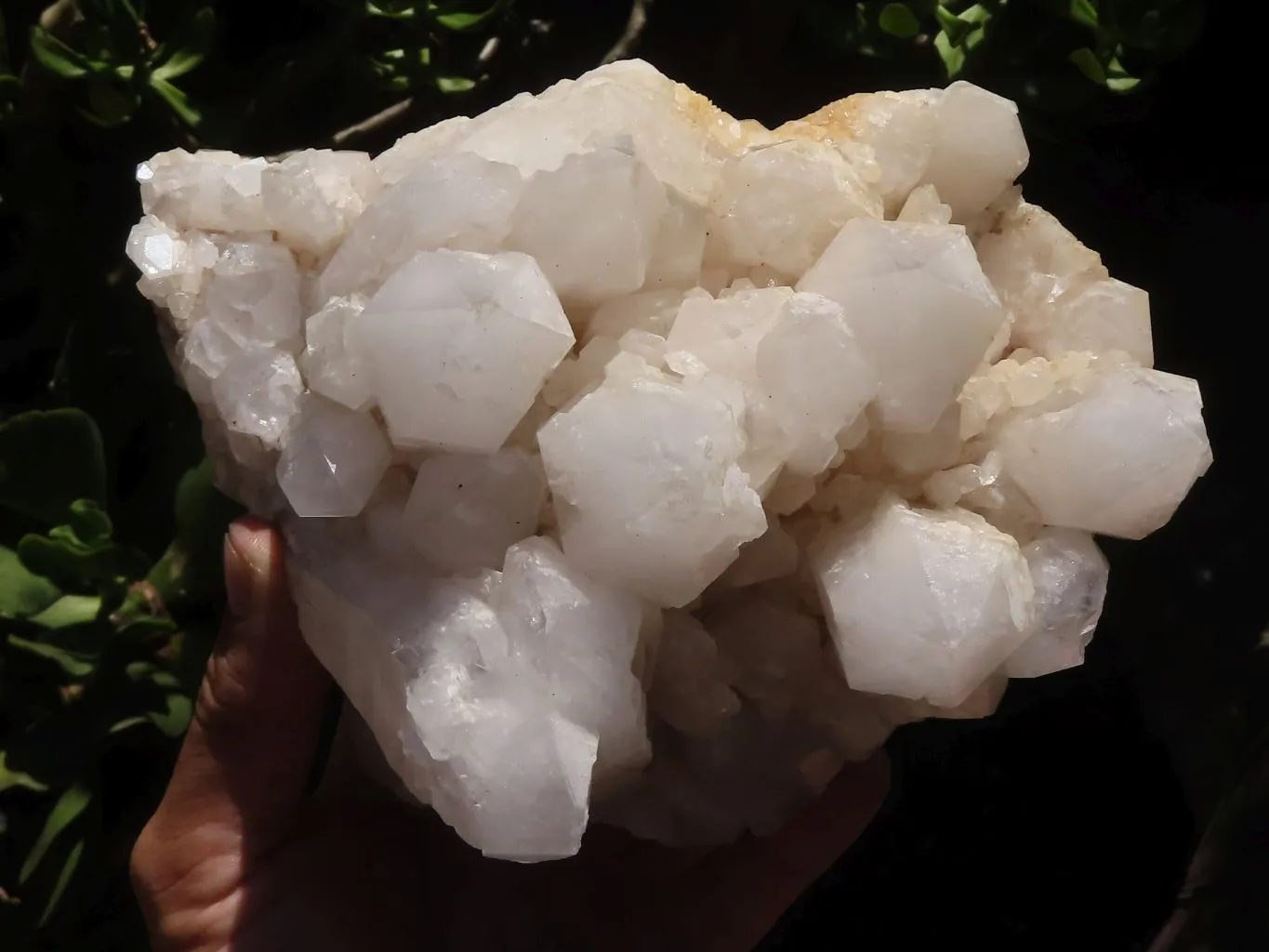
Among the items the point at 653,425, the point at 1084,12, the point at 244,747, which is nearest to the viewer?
the point at 653,425

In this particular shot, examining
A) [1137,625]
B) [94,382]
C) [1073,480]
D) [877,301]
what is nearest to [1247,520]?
[1137,625]

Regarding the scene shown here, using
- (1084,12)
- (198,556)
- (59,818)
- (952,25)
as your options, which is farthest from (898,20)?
(59,818)

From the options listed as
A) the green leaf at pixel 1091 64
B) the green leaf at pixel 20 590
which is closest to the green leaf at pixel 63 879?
the green leaf at pixel 20 590

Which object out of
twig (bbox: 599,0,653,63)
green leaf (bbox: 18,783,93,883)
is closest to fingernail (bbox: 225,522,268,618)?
green leaf (bbox: 18,783,93,883)

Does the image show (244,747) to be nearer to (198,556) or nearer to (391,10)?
(198,556)

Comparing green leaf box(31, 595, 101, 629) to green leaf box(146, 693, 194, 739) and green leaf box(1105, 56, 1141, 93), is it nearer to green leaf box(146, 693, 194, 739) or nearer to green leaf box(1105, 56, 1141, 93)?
green leaf box(146, 693, 194, 739)

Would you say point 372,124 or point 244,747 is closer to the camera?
point 244,747

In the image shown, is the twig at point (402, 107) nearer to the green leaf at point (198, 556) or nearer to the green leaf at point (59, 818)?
the green leaf at point (198, 556)
